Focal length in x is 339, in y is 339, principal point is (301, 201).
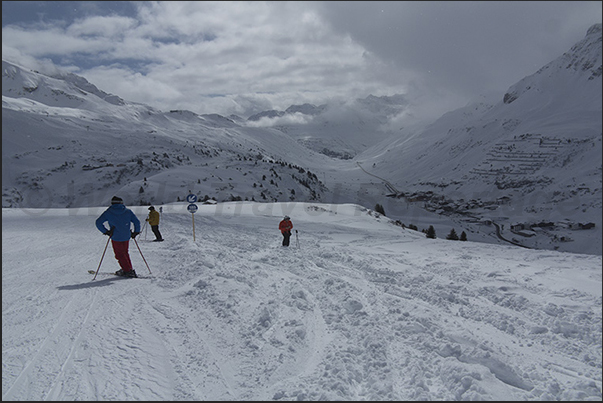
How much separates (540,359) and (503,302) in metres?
2.03

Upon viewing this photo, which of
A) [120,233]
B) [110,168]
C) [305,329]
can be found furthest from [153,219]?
[110,168]

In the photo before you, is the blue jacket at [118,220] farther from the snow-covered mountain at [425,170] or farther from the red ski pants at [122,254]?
the snow-covered mountain at [425,170]

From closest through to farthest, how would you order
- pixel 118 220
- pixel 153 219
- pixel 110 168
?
1. pixel 118 220
2. pixel 153 219
3. pixel 110 168

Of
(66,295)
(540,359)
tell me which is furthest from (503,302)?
(66,295)

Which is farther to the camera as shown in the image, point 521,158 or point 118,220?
point 521,158

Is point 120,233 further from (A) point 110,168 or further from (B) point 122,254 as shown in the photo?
(A) point 110,168

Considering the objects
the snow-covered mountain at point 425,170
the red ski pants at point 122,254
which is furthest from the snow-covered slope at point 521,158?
the red ski pants at point 122,254

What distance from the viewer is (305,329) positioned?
556cm

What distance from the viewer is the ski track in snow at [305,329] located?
4.02 meters

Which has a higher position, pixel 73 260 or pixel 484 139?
pixel 484 139

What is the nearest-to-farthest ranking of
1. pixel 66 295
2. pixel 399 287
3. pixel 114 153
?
pixel 66 295 → pixel 399 287 → pixel 114 153

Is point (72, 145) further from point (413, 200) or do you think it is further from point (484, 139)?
point (484, 139)

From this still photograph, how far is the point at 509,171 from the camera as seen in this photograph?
86.4 meters

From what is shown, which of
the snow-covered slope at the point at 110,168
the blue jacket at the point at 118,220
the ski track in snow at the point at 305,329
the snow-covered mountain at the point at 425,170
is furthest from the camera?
the snow-covered slope at the point at 110,168
